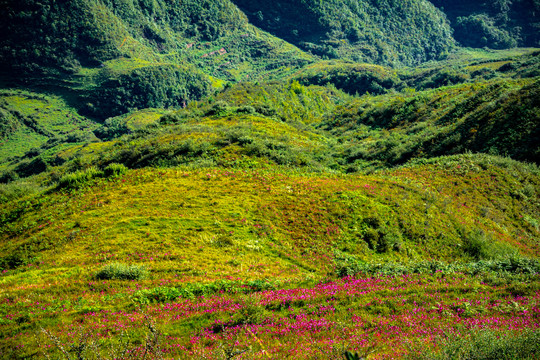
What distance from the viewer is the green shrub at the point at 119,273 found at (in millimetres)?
12234

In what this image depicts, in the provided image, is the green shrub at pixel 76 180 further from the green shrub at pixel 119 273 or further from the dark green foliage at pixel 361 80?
the dark green foliage at pixel 361 80

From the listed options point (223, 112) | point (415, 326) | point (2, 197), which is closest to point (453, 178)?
point (415, 326)

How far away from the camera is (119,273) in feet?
40.2

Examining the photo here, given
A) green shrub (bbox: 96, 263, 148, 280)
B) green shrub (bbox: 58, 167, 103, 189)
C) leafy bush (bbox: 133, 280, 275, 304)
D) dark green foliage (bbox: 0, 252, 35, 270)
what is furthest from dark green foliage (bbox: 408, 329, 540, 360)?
green shrub (bbox: 58, 167, 103, 189)

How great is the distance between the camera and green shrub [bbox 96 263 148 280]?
1223 cm

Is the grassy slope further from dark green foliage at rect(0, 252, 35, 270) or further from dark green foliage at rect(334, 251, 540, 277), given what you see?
dark green foliage at rect(334, 251, 540, 277)

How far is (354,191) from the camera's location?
21.6m

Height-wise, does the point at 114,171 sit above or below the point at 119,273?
below

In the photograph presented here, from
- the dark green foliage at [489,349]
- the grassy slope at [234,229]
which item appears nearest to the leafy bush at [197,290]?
the grassy slope at [234,229]

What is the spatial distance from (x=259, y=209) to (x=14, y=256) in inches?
559

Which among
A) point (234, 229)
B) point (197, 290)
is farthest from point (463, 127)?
point (197, 290)

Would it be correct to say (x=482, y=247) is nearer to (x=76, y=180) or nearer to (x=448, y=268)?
(x=448, y=268)

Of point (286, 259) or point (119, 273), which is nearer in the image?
point (119, 273)

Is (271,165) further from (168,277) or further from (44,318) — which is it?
(44,318)
